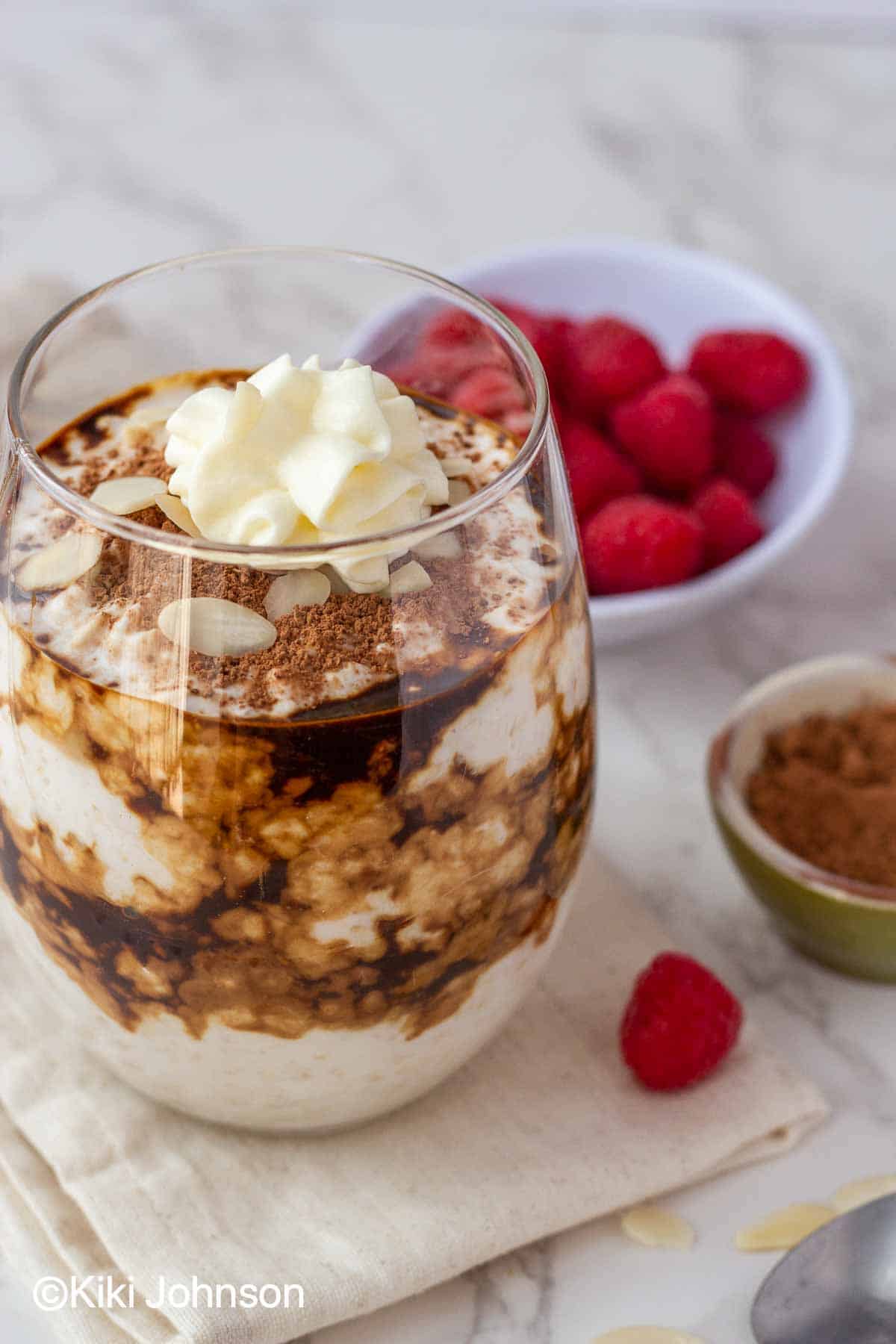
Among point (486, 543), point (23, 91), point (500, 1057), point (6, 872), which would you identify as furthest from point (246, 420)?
point (23, 91)

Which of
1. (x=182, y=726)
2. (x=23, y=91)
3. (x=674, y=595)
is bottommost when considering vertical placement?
(x=674, y=595)

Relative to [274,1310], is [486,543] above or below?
above

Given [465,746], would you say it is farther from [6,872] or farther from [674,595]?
[674,595]

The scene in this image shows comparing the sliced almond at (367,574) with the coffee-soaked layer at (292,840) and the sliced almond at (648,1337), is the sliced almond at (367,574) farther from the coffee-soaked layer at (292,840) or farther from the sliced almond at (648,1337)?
the sliced almond at (648,1337)

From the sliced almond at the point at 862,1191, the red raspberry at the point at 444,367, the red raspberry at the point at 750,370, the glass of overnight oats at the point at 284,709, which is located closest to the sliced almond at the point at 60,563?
the glass of overnight oats at the point at 284,709

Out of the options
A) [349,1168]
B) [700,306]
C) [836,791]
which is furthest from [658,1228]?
[700,306]

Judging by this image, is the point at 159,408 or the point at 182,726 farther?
the point at 159,408

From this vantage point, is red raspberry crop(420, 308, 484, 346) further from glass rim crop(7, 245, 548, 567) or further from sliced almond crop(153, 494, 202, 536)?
sliced almond crop(153, 494, 202, 536)
